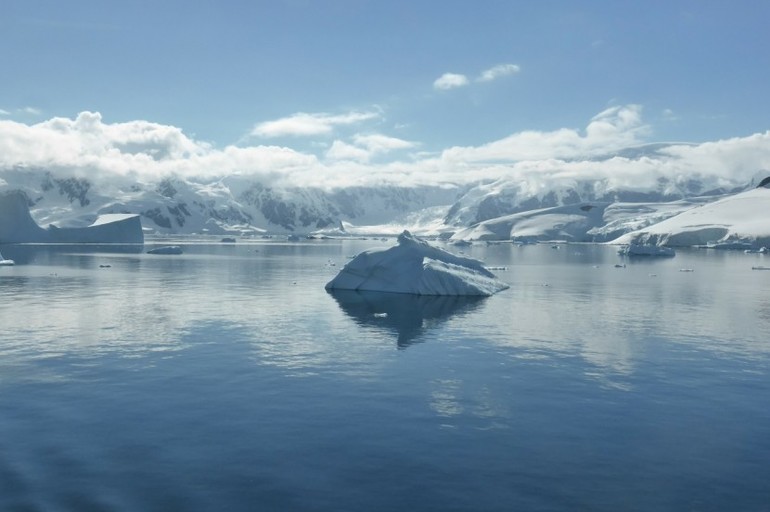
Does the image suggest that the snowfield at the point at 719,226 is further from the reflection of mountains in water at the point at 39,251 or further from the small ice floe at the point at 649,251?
the reflection of mountains in water at the point at 39,251

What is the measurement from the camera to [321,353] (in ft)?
85.4

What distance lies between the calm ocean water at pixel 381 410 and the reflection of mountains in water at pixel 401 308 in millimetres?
410

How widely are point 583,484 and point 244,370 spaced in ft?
44.1

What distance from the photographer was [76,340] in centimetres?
2828

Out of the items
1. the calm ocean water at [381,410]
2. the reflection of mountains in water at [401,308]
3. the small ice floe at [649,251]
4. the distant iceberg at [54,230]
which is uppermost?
the distant iceberg at [54,230]

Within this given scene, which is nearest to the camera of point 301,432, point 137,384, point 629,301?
point 301,432

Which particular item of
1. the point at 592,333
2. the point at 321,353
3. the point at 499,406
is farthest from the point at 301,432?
the point at 592,333

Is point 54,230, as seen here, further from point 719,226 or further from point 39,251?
point 719,226

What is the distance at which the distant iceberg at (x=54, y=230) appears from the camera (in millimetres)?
135500

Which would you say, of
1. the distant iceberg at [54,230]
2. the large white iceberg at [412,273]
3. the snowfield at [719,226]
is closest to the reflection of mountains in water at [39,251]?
the distant iceberg at [54,230]

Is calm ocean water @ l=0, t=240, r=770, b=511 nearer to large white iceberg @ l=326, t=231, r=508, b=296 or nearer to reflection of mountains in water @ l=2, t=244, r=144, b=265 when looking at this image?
large white iceberg @ l=326, t=231, r=508, b=296

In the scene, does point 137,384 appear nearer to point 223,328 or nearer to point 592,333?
point 223,328

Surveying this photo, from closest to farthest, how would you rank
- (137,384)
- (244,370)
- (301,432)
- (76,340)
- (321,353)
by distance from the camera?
(301,432) → (137,384) → (244,370) → (321,353) → (76,340)

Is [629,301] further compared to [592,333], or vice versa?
[629,301]
